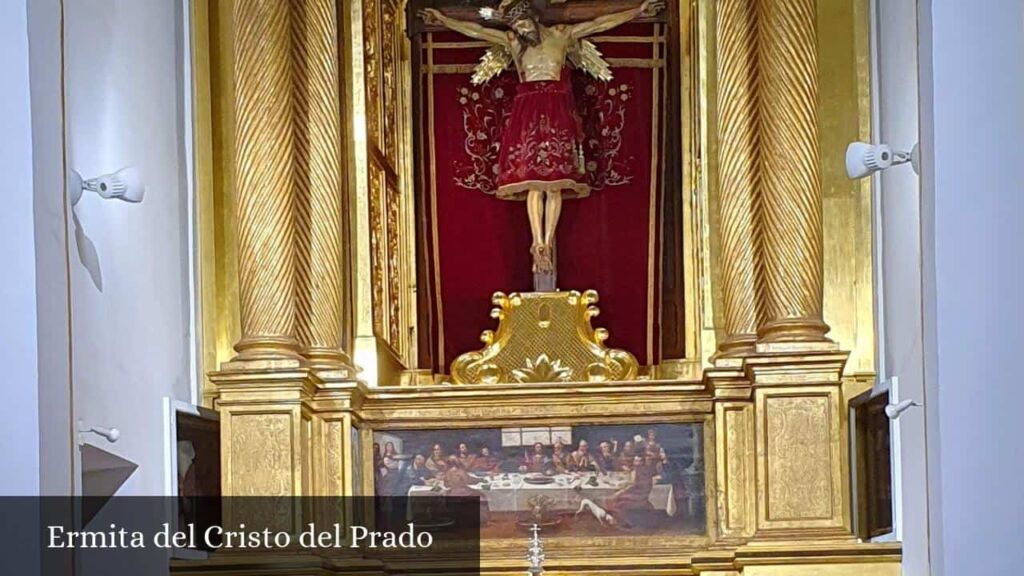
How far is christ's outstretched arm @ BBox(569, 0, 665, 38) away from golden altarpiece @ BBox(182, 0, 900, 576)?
0.49 meters

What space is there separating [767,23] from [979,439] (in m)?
6.04

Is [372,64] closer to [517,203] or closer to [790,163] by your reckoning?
[517,203]

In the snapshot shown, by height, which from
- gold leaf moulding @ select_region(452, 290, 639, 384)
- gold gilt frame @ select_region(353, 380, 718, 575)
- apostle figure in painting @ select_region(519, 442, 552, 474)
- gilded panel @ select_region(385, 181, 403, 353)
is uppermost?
gilded panel @ select_region(385, 181, 403, 353)

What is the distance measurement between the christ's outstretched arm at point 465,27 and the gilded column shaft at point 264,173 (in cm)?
172

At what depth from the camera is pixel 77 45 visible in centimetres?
1072

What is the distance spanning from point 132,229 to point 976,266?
5983mm

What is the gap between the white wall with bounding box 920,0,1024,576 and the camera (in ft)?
21.7

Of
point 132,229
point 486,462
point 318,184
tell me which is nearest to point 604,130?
point 318,184

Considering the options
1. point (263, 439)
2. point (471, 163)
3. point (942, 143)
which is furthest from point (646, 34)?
point (942, 143)

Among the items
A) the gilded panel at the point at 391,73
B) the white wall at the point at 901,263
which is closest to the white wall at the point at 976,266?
the white wall at the point at 901,263

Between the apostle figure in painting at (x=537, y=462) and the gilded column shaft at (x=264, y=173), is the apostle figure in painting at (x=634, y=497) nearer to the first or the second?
the apostle figure in painting at (x=537, y=462)

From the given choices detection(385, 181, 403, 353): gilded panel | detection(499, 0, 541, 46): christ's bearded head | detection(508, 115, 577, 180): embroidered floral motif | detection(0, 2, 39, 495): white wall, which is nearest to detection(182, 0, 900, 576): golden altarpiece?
detection(385, 181, 403, 353): gilded panel

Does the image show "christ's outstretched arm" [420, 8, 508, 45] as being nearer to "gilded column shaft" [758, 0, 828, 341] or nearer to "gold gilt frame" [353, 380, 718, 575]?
"gilded column shaft" [758, 0, 828, 341]

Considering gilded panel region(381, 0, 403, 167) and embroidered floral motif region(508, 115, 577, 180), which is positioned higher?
A: gilded panel region(381, 0, 403, 167)
